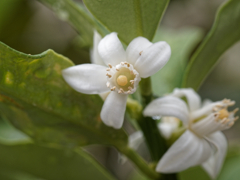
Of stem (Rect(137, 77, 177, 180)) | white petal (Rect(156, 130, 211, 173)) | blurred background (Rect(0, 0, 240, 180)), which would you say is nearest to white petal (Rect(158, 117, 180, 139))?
stem (Rect(137, 77, 177, 180))

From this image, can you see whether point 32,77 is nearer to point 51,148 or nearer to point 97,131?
point 97,131

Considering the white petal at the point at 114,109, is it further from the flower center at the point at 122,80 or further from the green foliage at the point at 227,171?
the green foliage at the point at 227,171

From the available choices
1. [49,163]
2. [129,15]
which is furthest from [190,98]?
[49,163]

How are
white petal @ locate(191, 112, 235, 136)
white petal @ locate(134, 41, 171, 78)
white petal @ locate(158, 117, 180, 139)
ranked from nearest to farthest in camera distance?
1. white petal @ locate(134, 41, 171, 78)
2. white petal @ locate(191, 112, 235, 136)
3. white petal @ locate(158, 117, 180, 139)

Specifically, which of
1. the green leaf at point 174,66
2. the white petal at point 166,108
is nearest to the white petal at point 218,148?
the white petal at point 166,108

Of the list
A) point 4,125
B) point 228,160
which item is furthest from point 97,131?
point 4,125

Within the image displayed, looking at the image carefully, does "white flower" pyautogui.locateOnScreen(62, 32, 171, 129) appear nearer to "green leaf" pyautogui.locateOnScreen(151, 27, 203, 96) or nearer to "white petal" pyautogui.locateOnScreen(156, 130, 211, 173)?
"white petal" pyautogui.locateOnScreen(156, 130, 211, 173)
